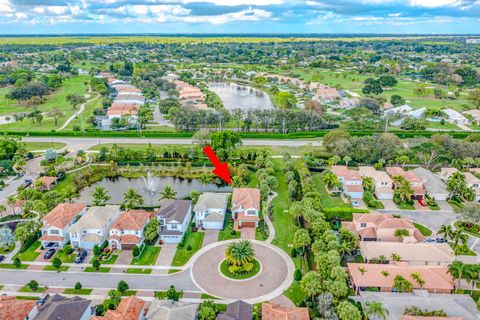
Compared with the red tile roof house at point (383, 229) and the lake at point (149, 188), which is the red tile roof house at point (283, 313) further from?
the lake at point (149, 188)

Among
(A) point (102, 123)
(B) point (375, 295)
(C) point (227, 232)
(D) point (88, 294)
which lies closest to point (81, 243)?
(D) point (88, 294)

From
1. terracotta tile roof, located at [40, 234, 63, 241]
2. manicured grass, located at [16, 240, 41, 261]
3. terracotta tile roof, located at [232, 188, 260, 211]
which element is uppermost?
terracotta tile roof, located at [232, 188, 260, 211]

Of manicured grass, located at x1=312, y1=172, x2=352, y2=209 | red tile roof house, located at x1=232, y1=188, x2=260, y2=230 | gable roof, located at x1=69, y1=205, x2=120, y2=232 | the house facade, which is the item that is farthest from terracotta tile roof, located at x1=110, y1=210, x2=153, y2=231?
the house facade

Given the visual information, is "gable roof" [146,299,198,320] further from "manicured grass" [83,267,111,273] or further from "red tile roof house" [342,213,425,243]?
"red tile roof house" [342,213,425,243]

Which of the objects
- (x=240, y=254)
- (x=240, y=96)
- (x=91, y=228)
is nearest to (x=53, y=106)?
(x=240, y=96)

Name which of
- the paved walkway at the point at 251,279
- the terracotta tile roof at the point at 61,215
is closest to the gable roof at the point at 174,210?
the paved walkway at the point at 251,279

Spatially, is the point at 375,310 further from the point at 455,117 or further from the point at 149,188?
the point at 455,117

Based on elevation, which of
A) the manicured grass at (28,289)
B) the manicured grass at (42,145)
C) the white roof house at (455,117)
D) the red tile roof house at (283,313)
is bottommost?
the manicured grass at (28,289)
